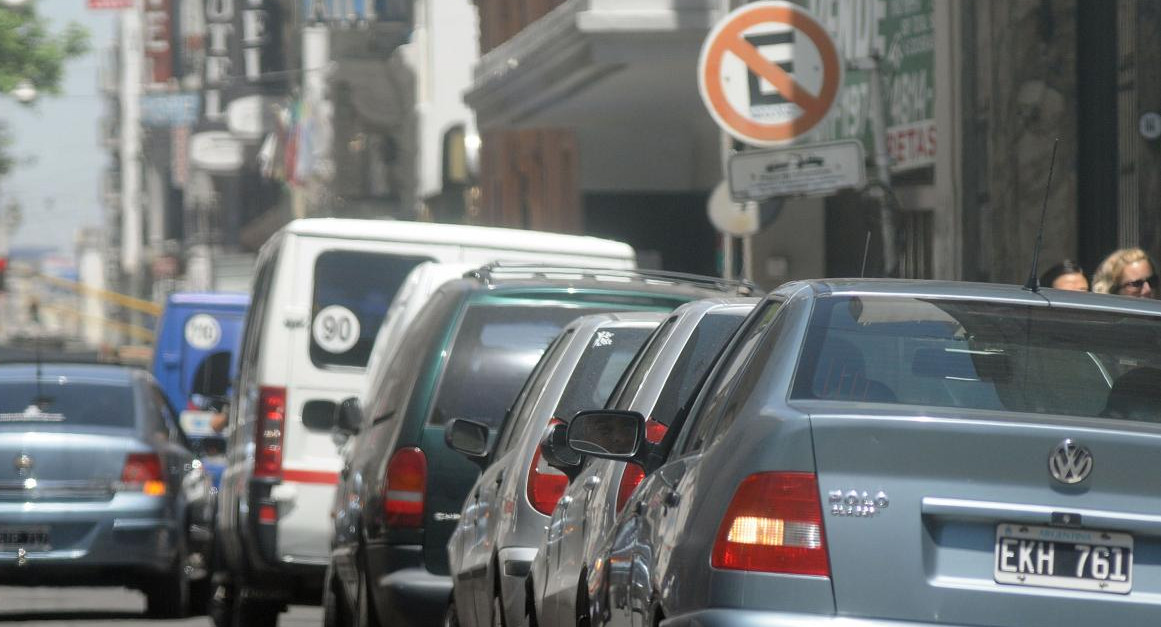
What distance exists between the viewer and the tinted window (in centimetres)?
649

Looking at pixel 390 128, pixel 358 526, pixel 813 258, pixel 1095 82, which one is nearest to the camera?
pixel 358 526

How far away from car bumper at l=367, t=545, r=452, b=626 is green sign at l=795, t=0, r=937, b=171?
301 inches

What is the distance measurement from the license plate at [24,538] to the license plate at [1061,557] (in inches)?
421

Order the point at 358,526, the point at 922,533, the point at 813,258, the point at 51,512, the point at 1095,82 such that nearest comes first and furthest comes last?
the point at 922,533 < the point at 358,526 < the point at 1095,82 < the point at 51,512 < the point at 813,258

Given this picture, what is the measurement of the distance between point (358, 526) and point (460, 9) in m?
31.7

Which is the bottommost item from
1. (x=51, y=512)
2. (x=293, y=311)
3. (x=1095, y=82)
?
(x=51, y=512)

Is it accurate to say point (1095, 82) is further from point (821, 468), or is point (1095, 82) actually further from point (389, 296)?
point (821, 468)

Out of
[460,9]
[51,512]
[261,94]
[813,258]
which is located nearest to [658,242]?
[813,258]

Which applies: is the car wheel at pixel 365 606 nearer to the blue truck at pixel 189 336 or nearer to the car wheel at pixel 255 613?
the car wheel at pixel 255 613

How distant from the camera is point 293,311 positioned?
12.1 m

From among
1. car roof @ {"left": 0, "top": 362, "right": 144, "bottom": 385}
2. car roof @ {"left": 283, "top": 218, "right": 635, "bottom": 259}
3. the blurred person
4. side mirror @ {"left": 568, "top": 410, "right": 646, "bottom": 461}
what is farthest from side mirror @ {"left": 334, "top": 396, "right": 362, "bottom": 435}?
car roof @ {"left": 0, "top": 362, "right": 144, "bottom": 385}

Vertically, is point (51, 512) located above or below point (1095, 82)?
below

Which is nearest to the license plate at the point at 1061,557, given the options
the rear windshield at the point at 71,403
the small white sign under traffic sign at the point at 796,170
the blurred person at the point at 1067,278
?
the blurred person at the point at 1067,278

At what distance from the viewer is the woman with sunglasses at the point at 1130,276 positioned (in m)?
9.69
